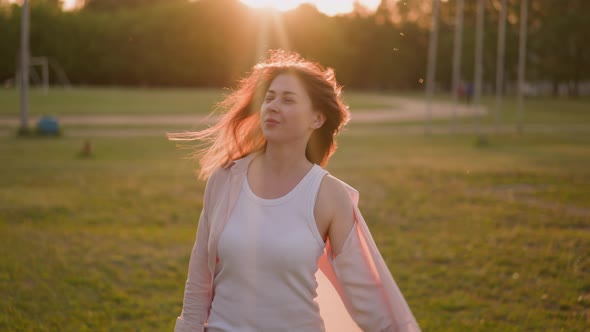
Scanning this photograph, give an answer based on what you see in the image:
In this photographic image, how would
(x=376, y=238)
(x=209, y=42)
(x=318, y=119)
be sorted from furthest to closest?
1. (x=209, y=42)
2. (x=376, y=238)
3. (x=318, y=119)

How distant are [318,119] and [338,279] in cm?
68

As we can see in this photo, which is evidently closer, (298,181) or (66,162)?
(298,181)

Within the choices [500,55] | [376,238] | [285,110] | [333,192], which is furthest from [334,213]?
[500,55]

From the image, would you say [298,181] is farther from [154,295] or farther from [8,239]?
[8,239]

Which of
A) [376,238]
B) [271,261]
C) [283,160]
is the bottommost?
[376,238]

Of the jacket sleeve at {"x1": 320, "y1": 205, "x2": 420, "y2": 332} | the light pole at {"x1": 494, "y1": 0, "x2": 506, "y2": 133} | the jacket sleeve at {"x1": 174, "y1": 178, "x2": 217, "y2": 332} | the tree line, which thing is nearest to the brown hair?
the jacket sleeve at {"x1": 174, "y1": 178, "x2": 217, "y2": 332}

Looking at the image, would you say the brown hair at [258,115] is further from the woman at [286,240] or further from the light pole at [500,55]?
the light pole at [500,55]

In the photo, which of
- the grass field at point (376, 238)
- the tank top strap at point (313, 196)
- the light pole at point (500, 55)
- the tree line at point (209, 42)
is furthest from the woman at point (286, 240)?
the tree line at point (209, 42)

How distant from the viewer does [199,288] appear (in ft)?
9.21

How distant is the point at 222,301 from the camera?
2719 millimetres

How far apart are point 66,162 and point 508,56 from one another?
58.6 m

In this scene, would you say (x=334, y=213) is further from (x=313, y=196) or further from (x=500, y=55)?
(x=500, y=55)

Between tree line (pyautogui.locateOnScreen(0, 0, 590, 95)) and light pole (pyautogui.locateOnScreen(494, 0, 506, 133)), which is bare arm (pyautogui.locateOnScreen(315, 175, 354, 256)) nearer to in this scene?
light pole (pyautogui.locateOnScreen(494, 0, 506, 133))

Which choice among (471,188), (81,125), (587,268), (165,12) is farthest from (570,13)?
(587,268)
